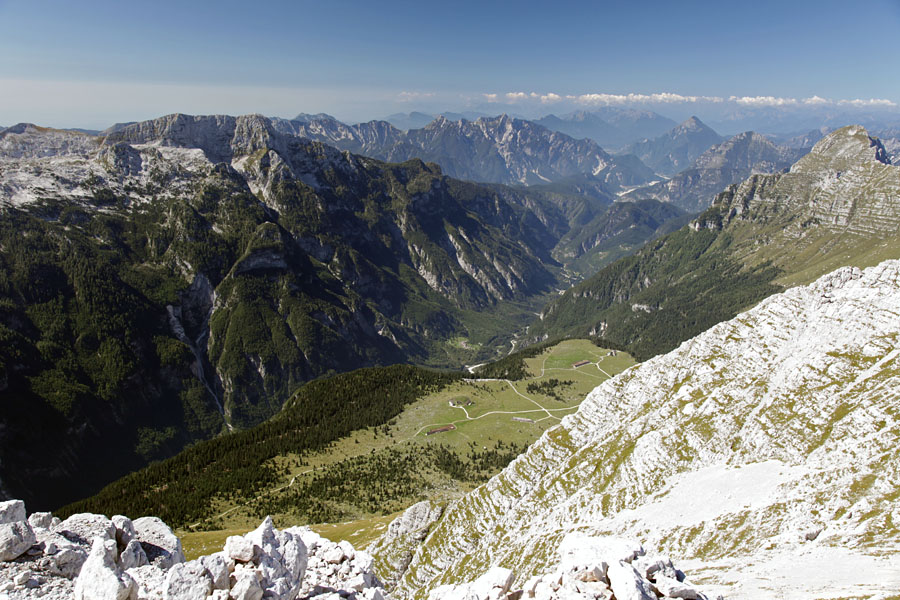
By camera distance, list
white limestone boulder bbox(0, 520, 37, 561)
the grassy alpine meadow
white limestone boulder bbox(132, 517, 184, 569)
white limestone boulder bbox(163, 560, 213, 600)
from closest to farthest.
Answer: white limestone boulder bbox(163, 560, 213, 600), white limestone boulder bbox(0, 520, 37, 561), white limestone boulder bbox(132, 517, 184, 569), the grassy alpine meadow

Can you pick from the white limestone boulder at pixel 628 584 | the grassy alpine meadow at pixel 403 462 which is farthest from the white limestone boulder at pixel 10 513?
the grassy alpine meadow at pixel 403 462

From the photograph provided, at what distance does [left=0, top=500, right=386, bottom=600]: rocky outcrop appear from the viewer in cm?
2208

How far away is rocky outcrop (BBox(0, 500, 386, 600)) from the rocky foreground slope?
95.0ft

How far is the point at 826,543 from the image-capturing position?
1636 inches

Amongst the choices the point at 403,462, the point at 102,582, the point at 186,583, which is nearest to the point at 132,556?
the point at 102,582

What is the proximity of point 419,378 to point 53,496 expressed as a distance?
169 metres

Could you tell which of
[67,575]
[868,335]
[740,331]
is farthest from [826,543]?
[67,575]

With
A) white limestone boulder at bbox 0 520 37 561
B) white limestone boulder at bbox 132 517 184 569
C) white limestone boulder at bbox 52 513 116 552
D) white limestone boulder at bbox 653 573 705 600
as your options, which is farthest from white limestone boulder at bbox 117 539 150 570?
white limestone boulder at bbox 653 573 705 600

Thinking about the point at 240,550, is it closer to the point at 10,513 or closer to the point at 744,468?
the point at 10,513

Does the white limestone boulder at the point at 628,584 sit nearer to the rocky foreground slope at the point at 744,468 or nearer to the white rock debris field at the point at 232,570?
the white rock debris field at the point at 232,570

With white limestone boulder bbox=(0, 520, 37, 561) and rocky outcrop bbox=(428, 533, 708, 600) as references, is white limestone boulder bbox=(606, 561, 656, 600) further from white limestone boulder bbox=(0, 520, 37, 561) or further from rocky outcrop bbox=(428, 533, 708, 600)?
white limestone boulder bbox=(0, 520, 37, 561)

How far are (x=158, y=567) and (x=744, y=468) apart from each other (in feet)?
207

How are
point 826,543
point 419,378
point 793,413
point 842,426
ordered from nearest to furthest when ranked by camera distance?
point 826,543 → point 842,426 → point 793,413 → point 419,378

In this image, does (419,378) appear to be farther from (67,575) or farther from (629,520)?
(67,575)
